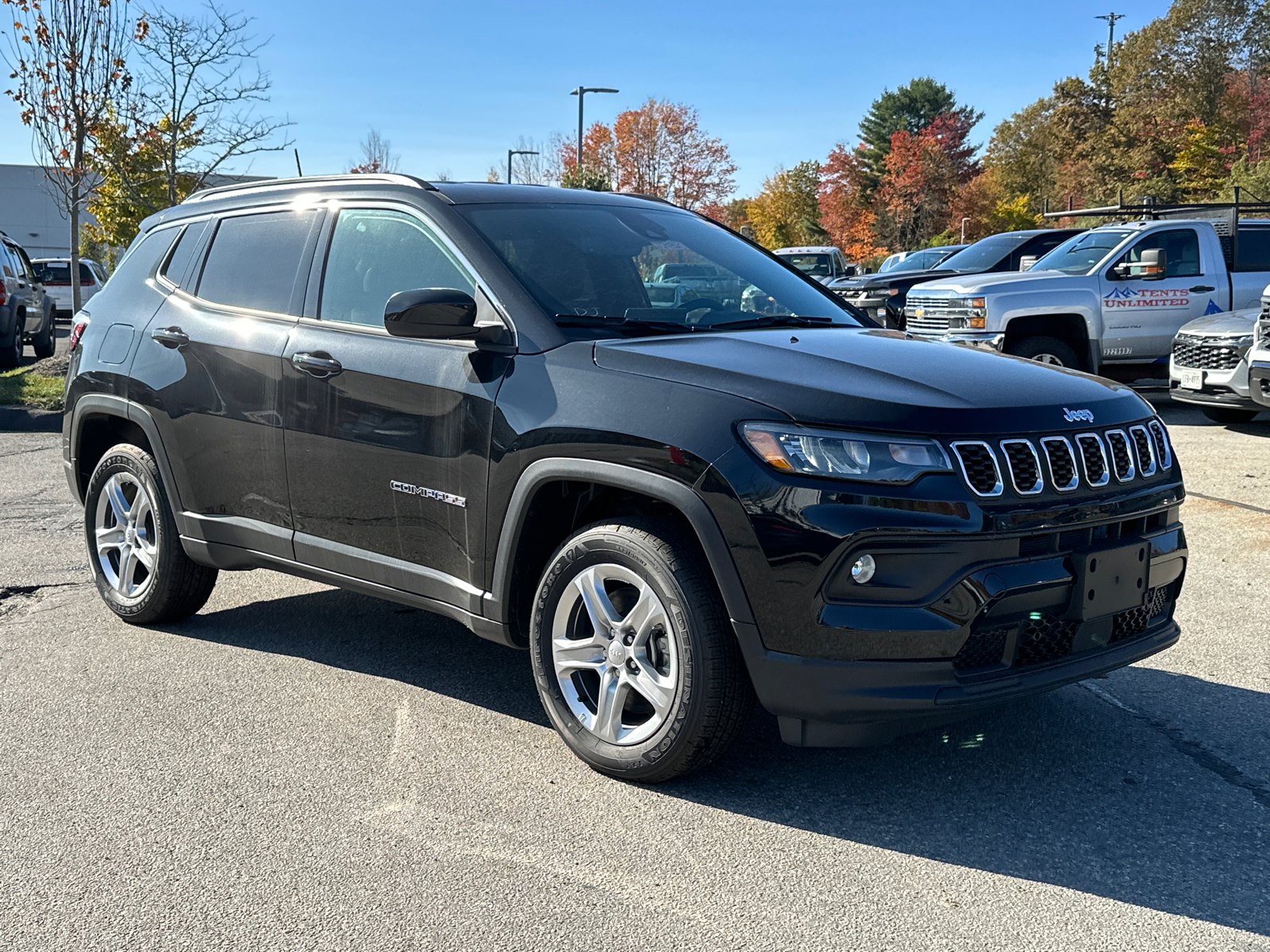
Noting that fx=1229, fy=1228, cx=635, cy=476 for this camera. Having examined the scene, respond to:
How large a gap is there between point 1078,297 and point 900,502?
32.7ft

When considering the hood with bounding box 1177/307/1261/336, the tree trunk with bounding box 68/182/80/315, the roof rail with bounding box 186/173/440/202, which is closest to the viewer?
the roof rail with bounding box 186/173/440/202

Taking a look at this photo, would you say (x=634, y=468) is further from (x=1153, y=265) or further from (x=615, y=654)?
(x=1153, y=265)

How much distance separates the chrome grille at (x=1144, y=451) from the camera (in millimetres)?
3575

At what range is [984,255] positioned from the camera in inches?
640

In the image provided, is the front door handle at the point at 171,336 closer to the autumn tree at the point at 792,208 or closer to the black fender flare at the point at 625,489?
the black fender flare at the point at 625,489

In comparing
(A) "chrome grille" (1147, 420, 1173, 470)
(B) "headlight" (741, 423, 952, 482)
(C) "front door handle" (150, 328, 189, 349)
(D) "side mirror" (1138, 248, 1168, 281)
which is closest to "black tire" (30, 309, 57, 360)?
(D) "side mirror" (1138, 248, 1168, 281)

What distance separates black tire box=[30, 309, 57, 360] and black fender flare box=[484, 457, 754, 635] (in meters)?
19.0

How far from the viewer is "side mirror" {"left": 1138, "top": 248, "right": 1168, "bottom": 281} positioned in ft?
39.2

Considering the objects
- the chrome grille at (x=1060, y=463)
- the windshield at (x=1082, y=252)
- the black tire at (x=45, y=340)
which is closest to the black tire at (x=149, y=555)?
the chrome grille at (x=1060, y=463)

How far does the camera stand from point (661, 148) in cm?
5156

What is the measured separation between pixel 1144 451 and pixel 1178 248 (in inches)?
398

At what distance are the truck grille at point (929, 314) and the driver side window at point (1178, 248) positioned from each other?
6.46 feet

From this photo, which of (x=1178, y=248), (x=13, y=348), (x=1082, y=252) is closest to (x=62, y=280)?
(x=13, y=348)

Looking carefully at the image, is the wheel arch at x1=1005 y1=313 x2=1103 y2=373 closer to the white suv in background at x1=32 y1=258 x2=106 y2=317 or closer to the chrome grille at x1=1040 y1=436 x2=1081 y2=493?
the chrome grille at x1=1040 y1=436 x2=1081 y2=493
